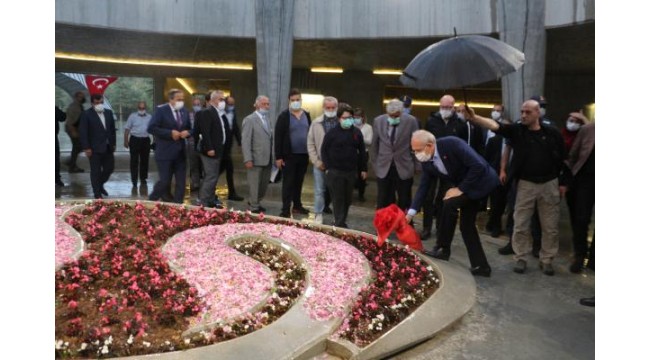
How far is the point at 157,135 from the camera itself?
7934 millimetres

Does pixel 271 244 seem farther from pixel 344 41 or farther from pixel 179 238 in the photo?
pixel 344 41

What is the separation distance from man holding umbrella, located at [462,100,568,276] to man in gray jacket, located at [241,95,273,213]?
12.6 ft

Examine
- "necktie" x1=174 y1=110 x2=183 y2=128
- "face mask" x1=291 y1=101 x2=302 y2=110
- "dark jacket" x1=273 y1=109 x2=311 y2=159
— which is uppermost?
"face mask" x1=291 y1=101 x2=302 y2=110

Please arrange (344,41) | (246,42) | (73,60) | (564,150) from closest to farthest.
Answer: (564,150) → (344,41) → (246,42) → (73,60)

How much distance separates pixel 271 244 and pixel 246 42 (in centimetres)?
989

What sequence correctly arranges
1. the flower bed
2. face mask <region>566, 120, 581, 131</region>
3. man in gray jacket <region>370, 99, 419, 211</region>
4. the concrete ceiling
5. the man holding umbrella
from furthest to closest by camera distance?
the concrete ceiling
man in gray jacket <region>370, 99, 419, 211</region>
face mask <region>566, 120, 581, 131</region>
the man holding umbrella
the flower bed

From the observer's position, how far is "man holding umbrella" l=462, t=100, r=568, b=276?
554 centimetres

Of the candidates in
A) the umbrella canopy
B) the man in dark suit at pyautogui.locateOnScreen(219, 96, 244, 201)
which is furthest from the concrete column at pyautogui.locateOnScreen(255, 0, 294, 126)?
the umbrella canopy

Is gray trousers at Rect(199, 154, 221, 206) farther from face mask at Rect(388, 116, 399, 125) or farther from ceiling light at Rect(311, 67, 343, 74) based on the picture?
ceiling light at Rect(311, 67, 343, 74)

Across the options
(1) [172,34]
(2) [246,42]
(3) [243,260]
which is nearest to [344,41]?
(2) [246,42]

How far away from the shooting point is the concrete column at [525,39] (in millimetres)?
10703

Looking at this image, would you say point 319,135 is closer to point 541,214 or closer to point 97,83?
point 541,214

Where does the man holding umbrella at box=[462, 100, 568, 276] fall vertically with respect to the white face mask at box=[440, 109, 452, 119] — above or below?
below

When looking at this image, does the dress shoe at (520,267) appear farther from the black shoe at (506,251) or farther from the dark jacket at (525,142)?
the dark jacket at (525,142)
